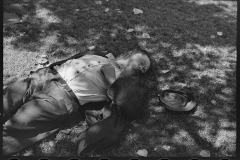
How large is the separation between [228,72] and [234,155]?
1.53m

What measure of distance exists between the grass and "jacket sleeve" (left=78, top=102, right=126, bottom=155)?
0.11 metres

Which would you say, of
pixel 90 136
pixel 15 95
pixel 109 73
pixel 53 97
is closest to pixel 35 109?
pixel 53 97

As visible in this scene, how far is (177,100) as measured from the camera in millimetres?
4000

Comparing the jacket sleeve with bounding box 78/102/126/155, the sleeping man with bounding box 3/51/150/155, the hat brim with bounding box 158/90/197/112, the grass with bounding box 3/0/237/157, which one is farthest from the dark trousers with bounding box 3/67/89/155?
the hat brim with bounding box 158/90/197/112

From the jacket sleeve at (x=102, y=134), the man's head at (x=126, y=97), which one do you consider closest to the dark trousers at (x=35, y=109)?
the jacket sleeve at (x=102, y=134)

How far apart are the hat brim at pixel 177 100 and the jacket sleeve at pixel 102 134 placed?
72cm

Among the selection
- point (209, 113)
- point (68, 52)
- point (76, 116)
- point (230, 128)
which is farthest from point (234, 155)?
point (68, 52)

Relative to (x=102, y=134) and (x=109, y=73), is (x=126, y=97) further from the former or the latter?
(x=102, y=134)

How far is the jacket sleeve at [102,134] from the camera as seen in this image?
3.26 meters

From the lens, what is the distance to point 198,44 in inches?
204

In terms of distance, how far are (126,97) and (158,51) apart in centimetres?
160

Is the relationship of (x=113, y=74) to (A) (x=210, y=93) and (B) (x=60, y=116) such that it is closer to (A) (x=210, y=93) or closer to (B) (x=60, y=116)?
(B) (x=60, y=116)

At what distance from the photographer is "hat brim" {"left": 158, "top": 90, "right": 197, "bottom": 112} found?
3.88 metres

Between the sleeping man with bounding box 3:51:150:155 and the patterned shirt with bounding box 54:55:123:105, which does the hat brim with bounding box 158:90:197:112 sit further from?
the patterned shirt with bounding box 54:55:123:105
